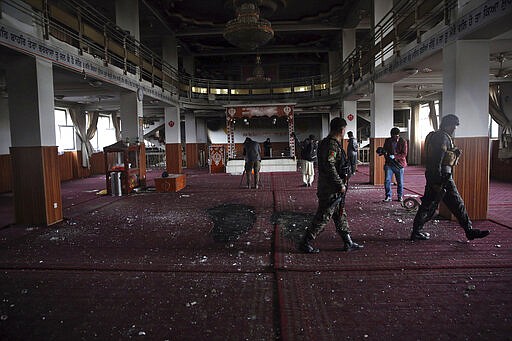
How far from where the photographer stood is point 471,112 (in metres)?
5.84

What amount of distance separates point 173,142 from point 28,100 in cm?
944

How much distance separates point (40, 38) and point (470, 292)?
24.1ft

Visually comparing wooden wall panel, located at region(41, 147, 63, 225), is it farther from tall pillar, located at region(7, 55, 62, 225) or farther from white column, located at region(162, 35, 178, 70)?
white column, located at region(162, 35, 178, 70)

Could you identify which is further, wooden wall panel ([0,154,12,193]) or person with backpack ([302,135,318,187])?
wooden wall panel ([0,154,12,193])

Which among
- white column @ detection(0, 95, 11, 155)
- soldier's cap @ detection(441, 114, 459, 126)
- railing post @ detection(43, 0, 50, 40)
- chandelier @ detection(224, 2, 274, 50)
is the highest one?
chandelier @ detection(224, 2, 274, 50)

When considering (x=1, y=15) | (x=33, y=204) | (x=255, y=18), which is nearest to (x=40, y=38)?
(x=1, y=15)

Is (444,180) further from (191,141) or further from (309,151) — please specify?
(191,141)

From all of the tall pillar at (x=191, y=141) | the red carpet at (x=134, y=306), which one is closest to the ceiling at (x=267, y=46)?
the tall pillar at (x=191, y=141)

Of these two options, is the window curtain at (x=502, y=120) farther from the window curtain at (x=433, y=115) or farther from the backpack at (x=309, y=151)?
the backpack at (x=309, y=151)

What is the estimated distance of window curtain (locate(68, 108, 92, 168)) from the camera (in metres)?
15.2

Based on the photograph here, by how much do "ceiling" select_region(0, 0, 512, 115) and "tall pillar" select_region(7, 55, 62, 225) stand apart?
4.10ft

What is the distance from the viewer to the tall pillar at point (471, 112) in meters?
5.75

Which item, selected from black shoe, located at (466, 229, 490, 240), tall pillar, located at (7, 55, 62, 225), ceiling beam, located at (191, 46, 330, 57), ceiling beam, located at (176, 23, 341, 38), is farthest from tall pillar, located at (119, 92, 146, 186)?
ceiling beam, located at (191, 46, 330, 57)

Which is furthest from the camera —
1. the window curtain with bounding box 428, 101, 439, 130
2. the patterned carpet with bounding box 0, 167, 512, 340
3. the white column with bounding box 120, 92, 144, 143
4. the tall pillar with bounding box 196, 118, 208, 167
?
the tall pillar with bounding box 196, 118, 208, 167
